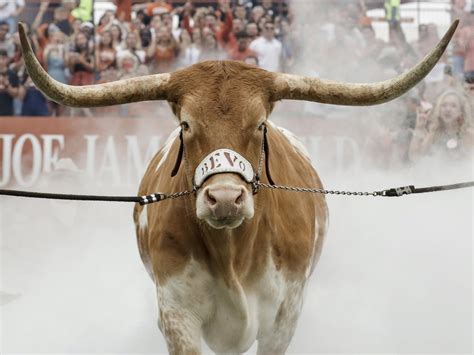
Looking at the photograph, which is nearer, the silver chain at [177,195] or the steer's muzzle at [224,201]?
the steer's muzzle at [224,201]

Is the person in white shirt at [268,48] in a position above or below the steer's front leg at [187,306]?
below

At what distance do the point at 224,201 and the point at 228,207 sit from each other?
0.08ft

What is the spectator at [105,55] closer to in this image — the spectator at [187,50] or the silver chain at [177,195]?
the spectator at [187,50]

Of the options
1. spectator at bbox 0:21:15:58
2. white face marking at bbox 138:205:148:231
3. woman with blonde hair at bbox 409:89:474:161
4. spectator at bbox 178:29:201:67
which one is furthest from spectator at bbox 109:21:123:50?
white face marking at bbox 138:205:148:231

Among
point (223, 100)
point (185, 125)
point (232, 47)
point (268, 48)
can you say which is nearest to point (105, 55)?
point (232, 47)

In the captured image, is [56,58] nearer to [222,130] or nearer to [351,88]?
[351,88]

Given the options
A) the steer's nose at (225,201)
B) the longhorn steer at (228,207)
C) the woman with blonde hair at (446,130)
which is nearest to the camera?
the steer's nose at (225,201)

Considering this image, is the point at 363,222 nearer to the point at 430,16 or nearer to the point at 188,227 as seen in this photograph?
the point at 430,16

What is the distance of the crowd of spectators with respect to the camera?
866 cm

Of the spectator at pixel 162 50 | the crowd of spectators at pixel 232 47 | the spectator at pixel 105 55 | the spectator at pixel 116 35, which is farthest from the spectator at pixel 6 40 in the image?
the spectator at pixel 162 50

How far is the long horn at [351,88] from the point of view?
3.51m

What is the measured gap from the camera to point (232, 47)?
884cm

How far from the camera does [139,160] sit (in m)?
8.59

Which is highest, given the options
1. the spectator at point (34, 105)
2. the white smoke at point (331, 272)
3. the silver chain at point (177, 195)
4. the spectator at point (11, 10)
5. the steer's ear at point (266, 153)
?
the steer's ear at point (266, 153)
